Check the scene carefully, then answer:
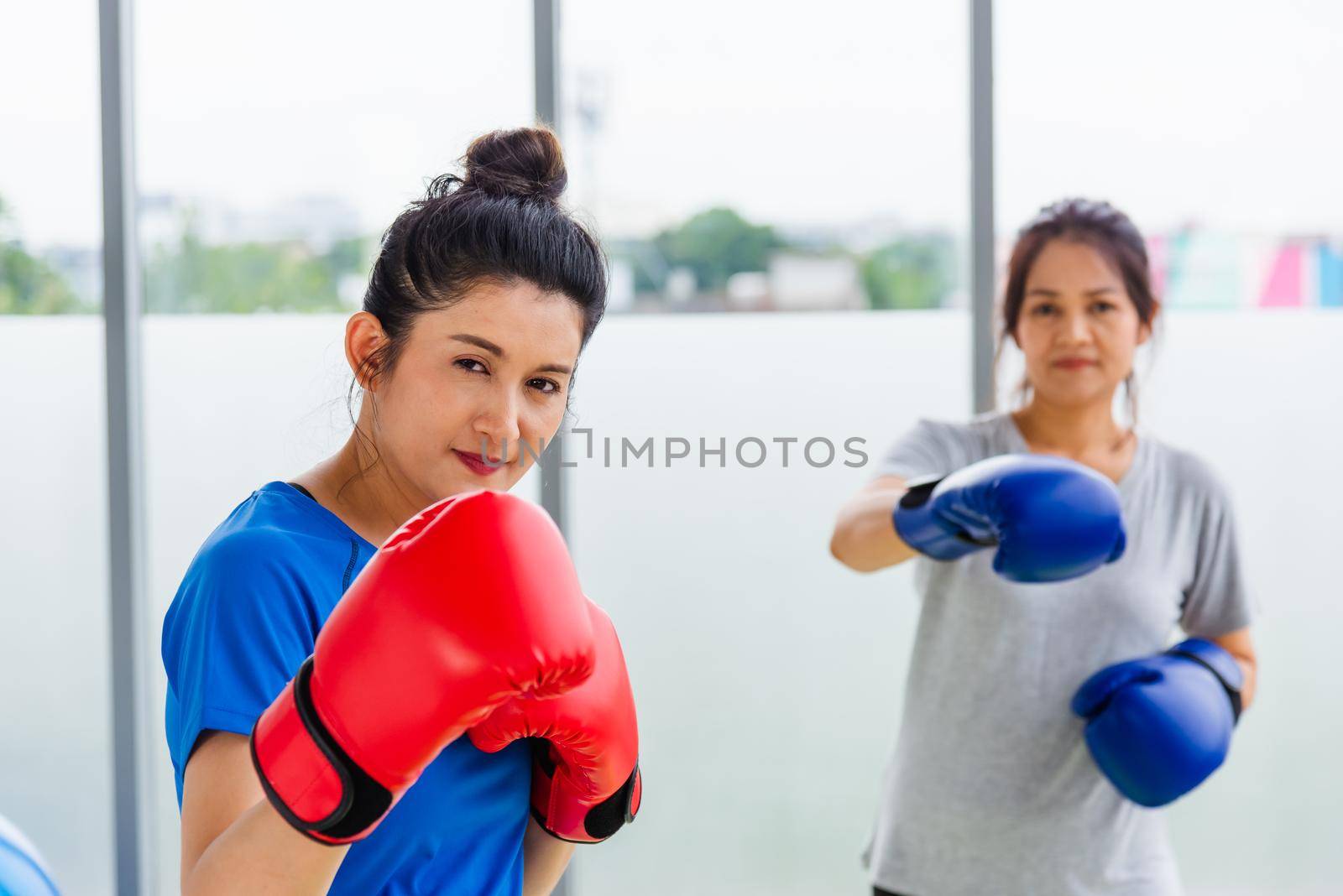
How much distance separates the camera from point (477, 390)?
2.93 ft

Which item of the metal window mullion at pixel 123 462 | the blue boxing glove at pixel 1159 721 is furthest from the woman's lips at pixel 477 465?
the metal window mullion at pixel 123 462

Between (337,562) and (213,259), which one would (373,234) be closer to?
(213,259)

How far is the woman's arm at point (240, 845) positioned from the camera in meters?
0.67

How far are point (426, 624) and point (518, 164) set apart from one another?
48cm

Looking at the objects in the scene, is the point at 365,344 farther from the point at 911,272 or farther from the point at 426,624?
the point at 911,272

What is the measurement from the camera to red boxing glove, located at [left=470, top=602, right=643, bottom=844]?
852mm

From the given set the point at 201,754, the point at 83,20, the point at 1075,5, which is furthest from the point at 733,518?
the point at 83,20

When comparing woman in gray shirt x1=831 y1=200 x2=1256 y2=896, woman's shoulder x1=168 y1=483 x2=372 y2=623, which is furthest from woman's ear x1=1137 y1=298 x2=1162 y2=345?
woman's shoulder x1=168 y1=483 x2=372 y2=623

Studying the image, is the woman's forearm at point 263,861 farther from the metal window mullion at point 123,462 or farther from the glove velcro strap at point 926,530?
the metal window mullion at point 123,462

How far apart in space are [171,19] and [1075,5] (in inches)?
69.3

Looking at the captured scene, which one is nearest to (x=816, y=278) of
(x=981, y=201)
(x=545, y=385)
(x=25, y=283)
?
(x=981, y=201)

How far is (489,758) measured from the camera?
90 cm

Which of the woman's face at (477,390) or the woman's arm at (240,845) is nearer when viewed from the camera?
the woman's arm at (240,845)

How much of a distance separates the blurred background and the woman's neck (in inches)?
10.1
